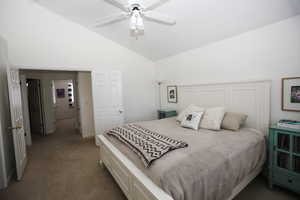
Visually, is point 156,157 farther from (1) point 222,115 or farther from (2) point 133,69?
(2) point 133,69

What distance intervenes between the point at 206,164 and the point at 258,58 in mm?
2020

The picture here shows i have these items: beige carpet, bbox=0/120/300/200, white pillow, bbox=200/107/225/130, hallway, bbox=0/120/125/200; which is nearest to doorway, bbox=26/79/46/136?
hallway, bbox=0/120/125/200

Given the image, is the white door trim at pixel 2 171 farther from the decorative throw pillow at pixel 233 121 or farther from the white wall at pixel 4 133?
the decorative throw pillow at pixel 233 121

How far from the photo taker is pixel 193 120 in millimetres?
2469

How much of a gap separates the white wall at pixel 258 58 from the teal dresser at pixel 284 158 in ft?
1.32

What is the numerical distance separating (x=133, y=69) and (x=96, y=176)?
2985mm

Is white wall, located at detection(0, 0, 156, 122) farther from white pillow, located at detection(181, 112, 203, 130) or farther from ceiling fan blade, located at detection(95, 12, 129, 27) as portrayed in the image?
white pillow, located at detection(181, 112, 203, 130)

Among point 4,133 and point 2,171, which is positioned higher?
point 4,133

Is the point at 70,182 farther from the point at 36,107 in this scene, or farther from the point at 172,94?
the point at 36,107

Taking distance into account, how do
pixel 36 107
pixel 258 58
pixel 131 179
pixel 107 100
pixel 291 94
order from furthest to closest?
pixel 36 107, pixel 107 100, pixel 258 58, pixel 291 94, pixel 131 179

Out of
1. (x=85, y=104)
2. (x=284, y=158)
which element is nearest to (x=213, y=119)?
(x=284, y=158)

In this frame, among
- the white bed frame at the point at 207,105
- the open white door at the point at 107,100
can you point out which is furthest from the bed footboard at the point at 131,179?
the open white door at the point at 107,100

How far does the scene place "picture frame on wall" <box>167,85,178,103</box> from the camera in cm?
401

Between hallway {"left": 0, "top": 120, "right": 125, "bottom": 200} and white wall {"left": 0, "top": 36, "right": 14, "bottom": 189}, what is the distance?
0.23 metres
